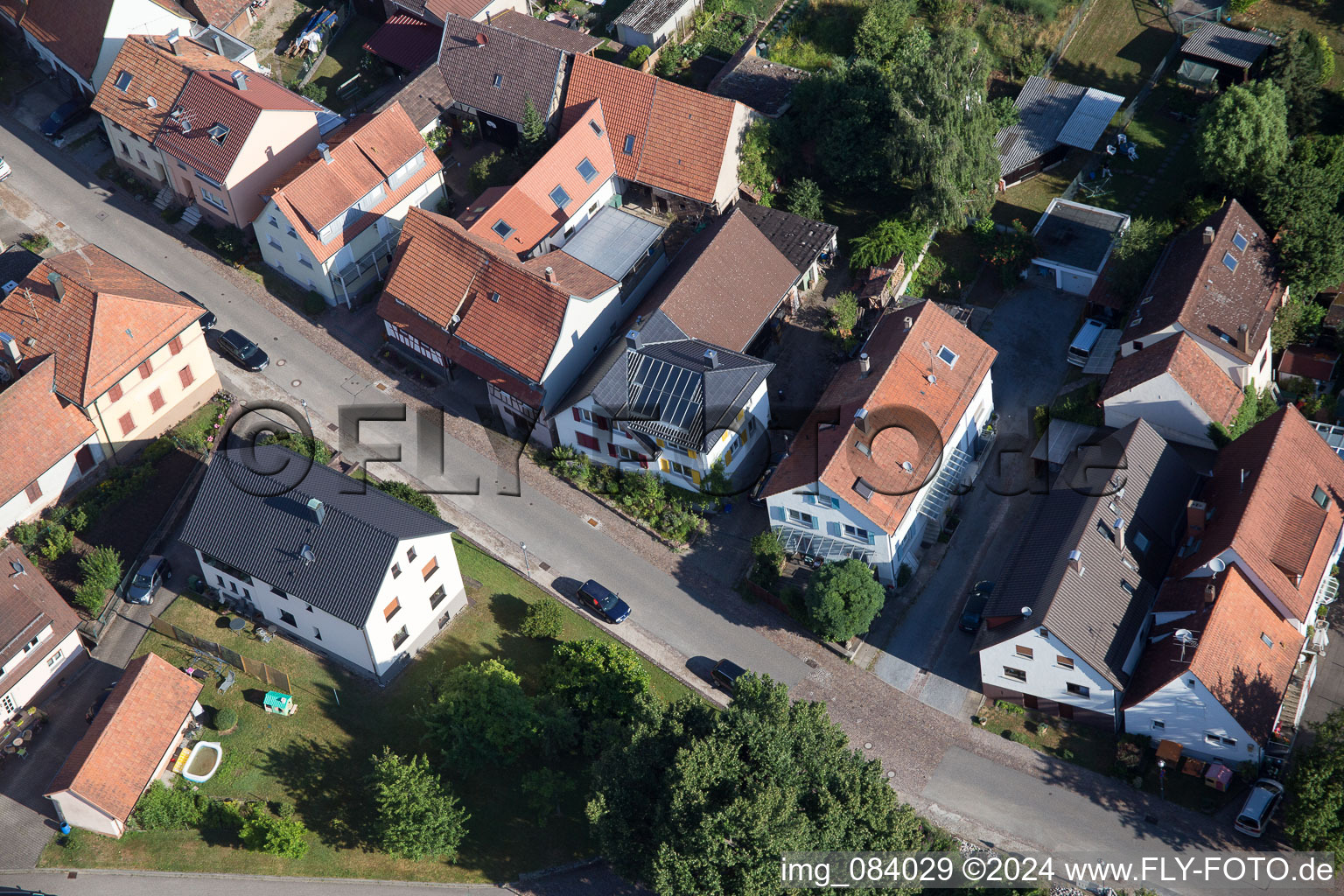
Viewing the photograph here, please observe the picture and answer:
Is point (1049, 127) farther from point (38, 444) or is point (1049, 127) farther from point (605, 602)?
point (38, 444)

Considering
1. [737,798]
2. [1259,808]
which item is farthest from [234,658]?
[1259,808]

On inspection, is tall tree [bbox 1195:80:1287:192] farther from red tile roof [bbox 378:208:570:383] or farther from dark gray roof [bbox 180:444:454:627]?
dark gray roof [bbox 180:444:454:627]

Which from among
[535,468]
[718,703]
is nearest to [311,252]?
[535,468]

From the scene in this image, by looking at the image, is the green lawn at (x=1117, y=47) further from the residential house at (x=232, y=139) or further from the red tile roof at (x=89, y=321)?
the red tile roof at (x=89, y=321)

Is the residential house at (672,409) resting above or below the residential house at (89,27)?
below

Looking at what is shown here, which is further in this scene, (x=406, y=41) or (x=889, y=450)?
(x=406, y=41)

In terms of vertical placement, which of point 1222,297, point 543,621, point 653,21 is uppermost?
point 653,21

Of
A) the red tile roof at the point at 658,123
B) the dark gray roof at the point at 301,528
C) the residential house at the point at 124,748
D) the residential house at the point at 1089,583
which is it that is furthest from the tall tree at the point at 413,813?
the red tile roof at the point at 658,123
